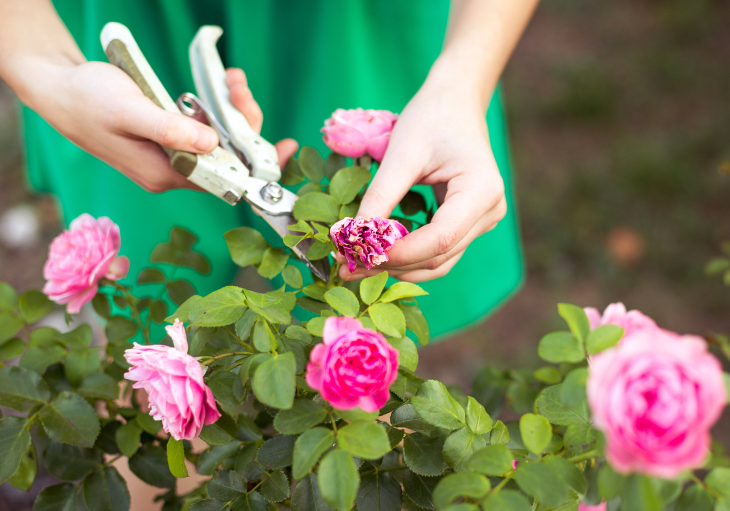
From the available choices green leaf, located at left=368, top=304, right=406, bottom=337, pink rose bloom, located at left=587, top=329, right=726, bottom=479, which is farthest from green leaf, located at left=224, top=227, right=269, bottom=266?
pink rose bloom, located at left=587, top=329, right=726, bottom=479

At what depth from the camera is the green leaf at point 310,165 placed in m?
0.70

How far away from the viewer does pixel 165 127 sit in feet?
2.26

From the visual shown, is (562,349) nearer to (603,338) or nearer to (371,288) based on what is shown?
(603,338)

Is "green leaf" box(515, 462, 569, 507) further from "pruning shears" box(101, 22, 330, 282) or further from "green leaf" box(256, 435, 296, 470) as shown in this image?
"pruning shears" box(101, 22, 330, 282)

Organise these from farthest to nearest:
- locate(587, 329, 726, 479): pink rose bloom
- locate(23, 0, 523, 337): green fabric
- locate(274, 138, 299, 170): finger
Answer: locate(23, 0, 523, 337): green fabric
locate(274, 138, 299, 170): finger
locate(587, 329, 726, 479): pink rose bloom

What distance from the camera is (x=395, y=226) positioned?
0.59 metres

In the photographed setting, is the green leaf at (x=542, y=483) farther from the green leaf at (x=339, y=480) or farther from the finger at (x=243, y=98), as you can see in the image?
the finger at (x=243, y=98)

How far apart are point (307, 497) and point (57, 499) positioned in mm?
319

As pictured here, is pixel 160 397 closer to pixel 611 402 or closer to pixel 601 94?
pixel 611 402

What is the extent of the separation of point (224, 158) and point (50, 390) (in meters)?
0.38

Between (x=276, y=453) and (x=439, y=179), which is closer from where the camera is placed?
(x=276, y=453)

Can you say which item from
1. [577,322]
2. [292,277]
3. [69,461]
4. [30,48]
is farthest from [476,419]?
[30,48]

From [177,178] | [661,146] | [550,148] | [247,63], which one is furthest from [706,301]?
[177,178]

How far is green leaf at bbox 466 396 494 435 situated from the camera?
0.51 meters
